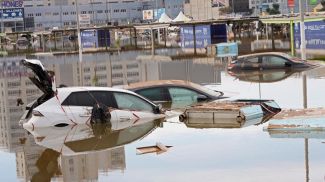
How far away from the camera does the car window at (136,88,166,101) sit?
920 inches

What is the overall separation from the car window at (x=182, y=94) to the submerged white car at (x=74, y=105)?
3016 millimetres

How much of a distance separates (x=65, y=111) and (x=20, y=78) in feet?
69.1

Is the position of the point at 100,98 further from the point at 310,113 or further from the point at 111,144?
the point at 310,113

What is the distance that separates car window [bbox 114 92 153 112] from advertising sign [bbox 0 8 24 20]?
128109mm


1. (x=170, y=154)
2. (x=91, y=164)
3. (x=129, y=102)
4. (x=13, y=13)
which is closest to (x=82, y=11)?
(x=13, y=13)

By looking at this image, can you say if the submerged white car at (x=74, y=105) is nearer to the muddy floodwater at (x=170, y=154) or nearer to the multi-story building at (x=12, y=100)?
the muddy floodwater at (x=170, y=154)

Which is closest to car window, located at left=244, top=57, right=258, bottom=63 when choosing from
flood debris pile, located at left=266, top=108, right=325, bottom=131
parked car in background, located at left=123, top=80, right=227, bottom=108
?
parked car in background, located at left=123, top=80, right=227, bottom=108

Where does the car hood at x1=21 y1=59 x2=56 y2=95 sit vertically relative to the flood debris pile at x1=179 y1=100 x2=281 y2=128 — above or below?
above

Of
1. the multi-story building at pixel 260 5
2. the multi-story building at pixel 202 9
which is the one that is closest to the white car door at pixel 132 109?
the multi-story building at pixel 202 9

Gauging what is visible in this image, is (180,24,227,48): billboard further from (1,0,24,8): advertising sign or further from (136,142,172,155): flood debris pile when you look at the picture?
(1,0,24,8): advertising sign

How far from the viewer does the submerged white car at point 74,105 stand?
19.5m

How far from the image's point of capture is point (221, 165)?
46.7ft

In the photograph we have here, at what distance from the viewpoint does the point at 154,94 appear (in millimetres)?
23469

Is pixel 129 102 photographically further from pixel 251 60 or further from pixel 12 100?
pixel 251 60
